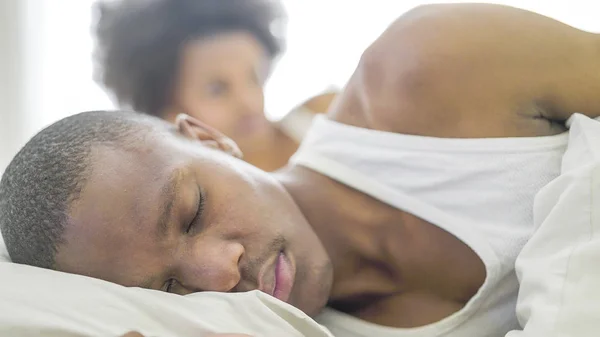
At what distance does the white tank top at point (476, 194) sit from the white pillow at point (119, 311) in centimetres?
23

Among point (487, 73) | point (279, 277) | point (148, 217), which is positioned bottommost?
Result: point (279, 277)

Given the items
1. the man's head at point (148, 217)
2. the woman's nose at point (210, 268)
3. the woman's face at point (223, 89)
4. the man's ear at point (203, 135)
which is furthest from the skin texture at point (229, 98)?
the woman's nose at point (210, 268)

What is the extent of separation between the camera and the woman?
1485 mm

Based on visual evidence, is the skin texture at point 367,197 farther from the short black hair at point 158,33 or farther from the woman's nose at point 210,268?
the short black hair at point 158,33

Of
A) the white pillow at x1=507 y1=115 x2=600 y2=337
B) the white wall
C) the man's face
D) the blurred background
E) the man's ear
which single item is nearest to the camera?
the white pillow at x1=507 y1=115 x2=600 y2=337

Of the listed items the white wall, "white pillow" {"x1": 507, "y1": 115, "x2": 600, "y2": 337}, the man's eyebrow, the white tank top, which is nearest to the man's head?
the man's eyebrow

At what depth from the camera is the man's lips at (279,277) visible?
29.5 inches

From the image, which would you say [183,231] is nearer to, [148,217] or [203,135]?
[148,217]

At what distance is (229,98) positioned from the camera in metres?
1.49

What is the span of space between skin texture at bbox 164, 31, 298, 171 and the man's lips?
70 centimetres

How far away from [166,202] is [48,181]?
0.14 m

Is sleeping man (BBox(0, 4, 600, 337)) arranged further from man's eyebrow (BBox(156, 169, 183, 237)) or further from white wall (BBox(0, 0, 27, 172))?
white wall (BBox(0, 0, 27, 172))

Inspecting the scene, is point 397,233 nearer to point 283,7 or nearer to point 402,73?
point 402,73

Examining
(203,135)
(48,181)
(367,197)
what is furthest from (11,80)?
(367,197)
